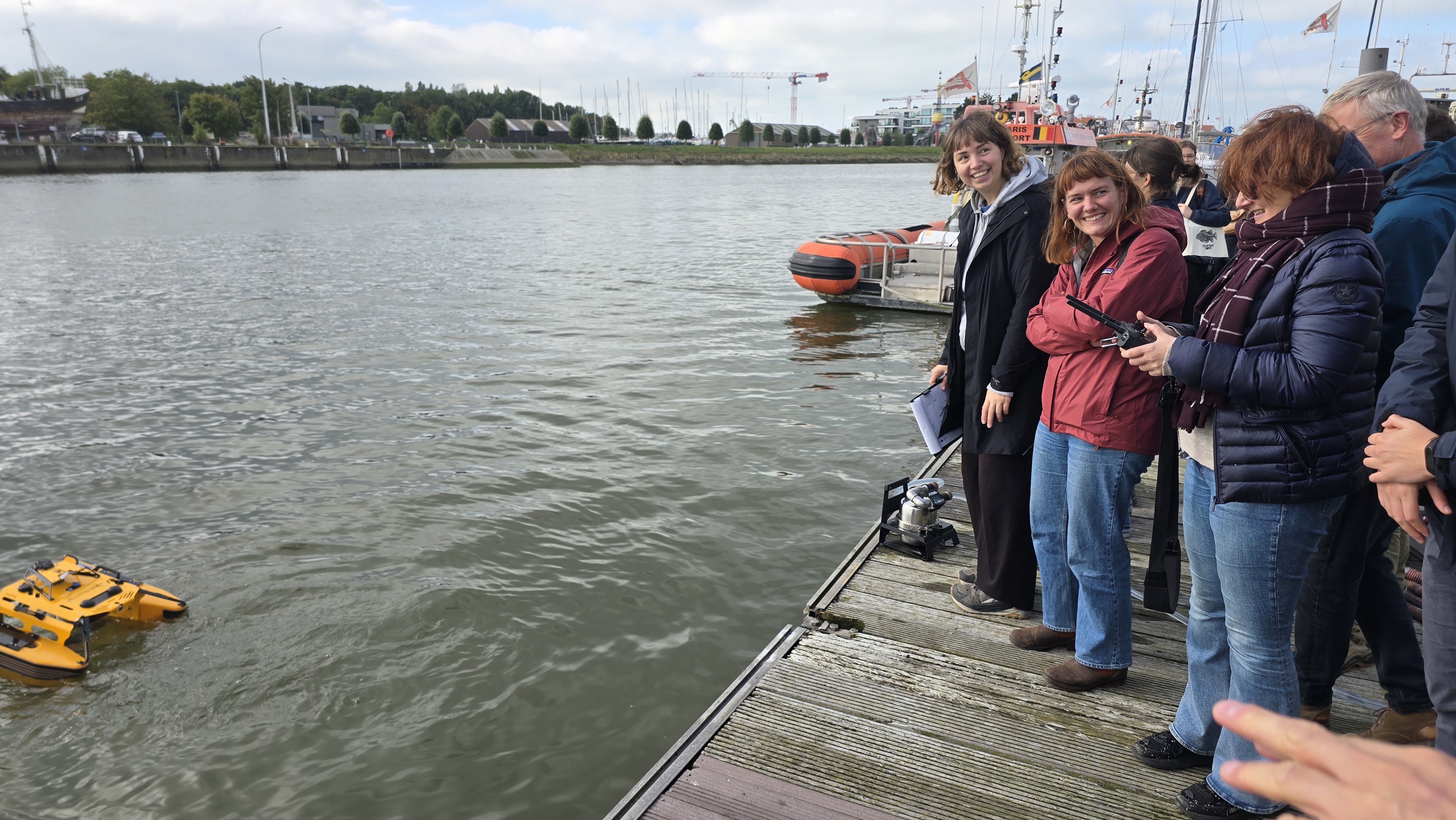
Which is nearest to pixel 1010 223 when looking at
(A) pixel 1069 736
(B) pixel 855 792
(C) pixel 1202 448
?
(C) pixel 1202 448

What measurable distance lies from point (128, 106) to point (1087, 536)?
98.3 metres

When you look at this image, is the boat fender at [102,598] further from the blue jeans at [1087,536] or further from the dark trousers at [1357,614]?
the dark trousers at [1357,614]

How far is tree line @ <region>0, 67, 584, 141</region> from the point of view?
258 feet

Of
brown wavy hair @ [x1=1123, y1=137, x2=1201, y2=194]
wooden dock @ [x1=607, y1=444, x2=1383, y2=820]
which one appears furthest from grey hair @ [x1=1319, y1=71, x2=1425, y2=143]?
wooden dock @ [x1=607, y1=444, x2=1383, y2=820]

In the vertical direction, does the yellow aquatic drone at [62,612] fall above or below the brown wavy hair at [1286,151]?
below

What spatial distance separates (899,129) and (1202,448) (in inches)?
6705

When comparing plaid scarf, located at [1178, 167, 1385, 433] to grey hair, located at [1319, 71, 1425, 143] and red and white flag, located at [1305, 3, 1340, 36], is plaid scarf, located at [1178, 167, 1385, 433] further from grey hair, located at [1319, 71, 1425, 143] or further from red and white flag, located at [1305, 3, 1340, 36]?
red and white flag, located at [1305, 3, 1340, 36]

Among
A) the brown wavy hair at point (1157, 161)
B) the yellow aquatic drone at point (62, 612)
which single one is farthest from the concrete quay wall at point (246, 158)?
the brown wavy hair at point (1157, 161)

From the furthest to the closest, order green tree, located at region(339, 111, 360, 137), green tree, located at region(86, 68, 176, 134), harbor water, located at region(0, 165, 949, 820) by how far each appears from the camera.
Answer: green tree, located at region(339, 111, 360, 137) < green tree, located at region(86, 68, 176, 134) < harbor water, located at region(0, 165, 949, 820)

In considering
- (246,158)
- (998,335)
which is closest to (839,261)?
Answer: (998,335)

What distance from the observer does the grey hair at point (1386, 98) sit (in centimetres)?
245

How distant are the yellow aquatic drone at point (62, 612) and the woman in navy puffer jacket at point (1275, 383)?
4983 millimetres

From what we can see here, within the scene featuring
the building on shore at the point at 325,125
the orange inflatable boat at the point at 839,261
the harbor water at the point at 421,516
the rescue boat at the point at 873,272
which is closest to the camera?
the harbor water at the point at 421,516

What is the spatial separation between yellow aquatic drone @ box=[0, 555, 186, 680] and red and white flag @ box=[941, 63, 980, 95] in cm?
2293
